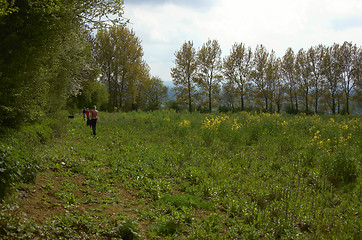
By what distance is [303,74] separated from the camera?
134ft

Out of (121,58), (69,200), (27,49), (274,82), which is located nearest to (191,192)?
(69,200)

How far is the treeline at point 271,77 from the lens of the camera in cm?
3900

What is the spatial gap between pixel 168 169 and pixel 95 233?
430 centimetres

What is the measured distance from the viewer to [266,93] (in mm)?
41750

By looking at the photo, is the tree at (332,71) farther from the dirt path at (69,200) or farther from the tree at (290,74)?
the dirt path at (69,200)

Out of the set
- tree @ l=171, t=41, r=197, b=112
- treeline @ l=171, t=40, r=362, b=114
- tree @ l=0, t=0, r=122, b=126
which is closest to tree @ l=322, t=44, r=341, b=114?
treeline @ l=171, t=40, r=362, b=114

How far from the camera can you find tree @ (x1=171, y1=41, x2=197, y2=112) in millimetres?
40000

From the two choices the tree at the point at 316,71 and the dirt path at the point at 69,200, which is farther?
the tree at the point at 316,71

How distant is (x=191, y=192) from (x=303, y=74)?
4086 cm

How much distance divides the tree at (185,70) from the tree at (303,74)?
17.6 meters

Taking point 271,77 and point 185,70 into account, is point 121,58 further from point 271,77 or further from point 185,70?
point 271,77

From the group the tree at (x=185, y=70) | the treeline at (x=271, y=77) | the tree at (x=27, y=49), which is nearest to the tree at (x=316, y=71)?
the treeline at (x=271, y=77)

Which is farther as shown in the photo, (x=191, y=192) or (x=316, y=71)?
(x=316, y=71)

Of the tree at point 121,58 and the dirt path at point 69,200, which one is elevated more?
the tree at point 121,58
